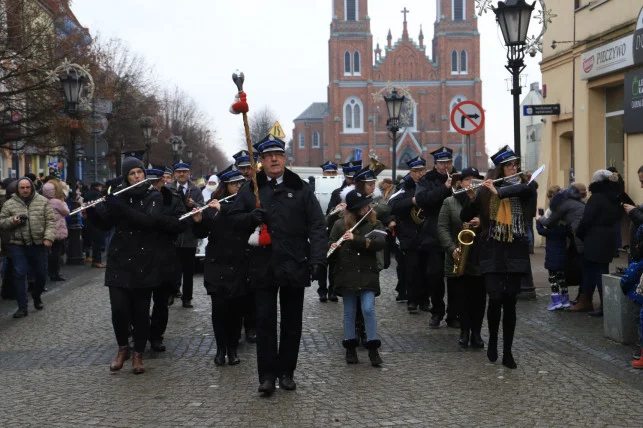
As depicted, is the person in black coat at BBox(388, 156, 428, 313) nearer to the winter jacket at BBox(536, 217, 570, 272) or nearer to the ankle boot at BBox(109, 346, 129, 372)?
the winter jacket at BBox(536, 217, 570, 272)

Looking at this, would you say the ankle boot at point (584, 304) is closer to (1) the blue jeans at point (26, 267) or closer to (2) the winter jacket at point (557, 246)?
(2) the winter jacket at point (557, 246)

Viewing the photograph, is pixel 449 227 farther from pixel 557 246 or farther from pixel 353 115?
pixel 353 115

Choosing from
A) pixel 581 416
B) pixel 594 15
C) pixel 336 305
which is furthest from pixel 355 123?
pixel 581 416

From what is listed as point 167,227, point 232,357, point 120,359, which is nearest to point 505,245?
point 232,357

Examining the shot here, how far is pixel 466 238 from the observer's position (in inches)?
380

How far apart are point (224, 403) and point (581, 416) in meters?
2.72

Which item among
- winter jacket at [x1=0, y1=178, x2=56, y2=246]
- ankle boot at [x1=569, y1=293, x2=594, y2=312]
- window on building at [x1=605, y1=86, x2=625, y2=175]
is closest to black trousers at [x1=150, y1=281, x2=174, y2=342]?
winter jacket at [x1=0, y1=178, x2=56, y2=246]

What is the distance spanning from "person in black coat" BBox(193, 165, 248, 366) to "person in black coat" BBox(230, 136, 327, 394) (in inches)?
46.6

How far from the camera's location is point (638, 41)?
16.8 metres

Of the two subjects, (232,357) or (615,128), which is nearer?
(232,357)

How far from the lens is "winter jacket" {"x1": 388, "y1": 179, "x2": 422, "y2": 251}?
38.4 ft

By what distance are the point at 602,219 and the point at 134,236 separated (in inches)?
241

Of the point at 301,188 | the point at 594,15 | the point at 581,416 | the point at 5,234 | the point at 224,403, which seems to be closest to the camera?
the point at 581,416

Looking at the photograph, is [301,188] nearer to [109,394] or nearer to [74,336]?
[109,394]
